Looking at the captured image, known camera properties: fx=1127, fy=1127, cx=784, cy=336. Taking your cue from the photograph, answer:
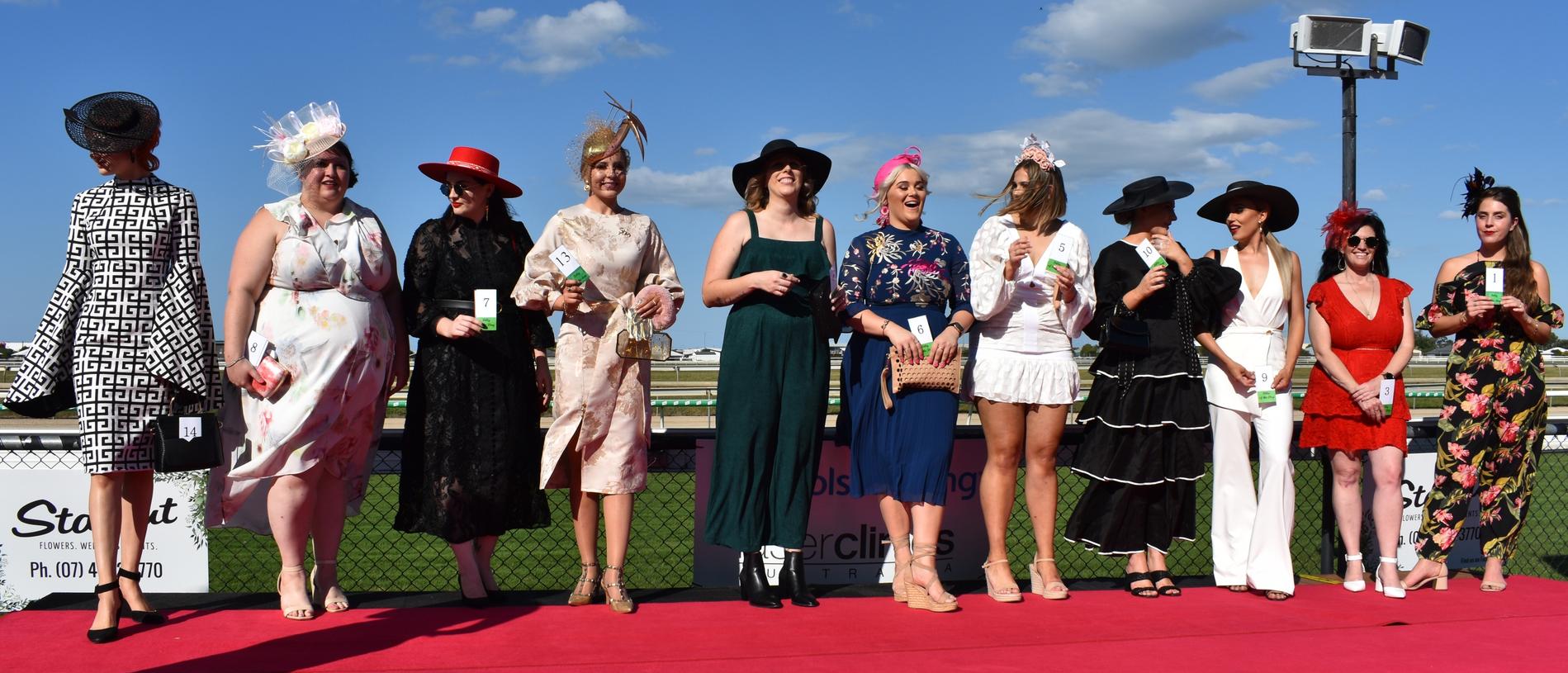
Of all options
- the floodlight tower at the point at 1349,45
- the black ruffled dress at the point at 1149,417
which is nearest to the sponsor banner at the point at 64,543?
the black ruffled dress at the point at 1149,417

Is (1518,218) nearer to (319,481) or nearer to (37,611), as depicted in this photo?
(319,481)

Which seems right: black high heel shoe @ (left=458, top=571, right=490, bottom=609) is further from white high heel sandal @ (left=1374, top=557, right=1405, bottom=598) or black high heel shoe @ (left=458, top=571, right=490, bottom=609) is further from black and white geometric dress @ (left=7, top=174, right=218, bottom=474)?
white high heel sandal @ (left=1374, top=557, right=1405, bottom=598)

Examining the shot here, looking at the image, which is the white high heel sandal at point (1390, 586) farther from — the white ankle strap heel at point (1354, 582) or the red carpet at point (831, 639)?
the red carpet at point (831, 639)

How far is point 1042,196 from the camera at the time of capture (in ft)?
15.3

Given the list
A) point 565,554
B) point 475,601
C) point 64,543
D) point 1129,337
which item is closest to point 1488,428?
point 1129,337

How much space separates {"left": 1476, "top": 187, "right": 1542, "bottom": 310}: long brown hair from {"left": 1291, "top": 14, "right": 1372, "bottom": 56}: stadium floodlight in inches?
260

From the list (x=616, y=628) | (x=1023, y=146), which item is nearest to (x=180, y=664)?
(x=616, y=628)

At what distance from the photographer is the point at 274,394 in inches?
159

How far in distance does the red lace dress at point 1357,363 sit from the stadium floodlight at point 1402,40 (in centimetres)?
751

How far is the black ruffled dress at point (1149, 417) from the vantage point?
4.86 m

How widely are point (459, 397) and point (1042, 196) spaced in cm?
247

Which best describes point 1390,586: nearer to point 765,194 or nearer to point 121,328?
point 765,194

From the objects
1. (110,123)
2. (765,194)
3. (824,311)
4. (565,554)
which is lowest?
(565,554)

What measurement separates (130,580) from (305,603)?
65cm
